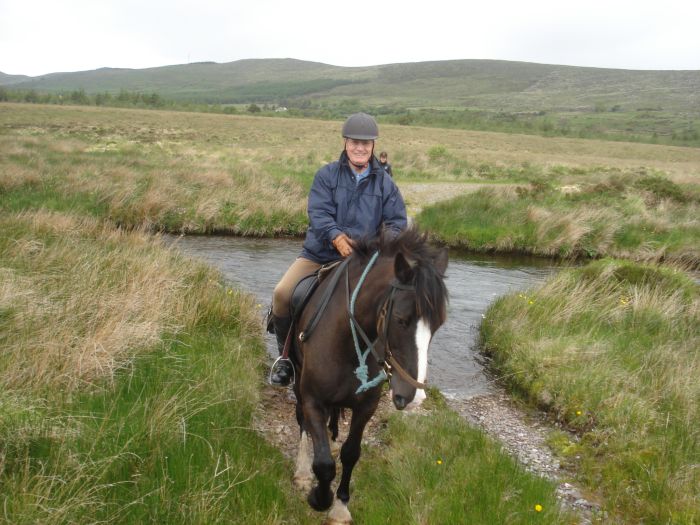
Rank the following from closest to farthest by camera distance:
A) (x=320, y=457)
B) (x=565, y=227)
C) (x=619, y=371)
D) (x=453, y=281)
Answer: (x=320, y=457)
(x=619, y=371)
(x=453, y=281)
(x=565, y=227)

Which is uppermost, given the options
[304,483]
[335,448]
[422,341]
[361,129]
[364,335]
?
[361,129]

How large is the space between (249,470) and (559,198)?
799 inches

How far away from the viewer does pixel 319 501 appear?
452 centimetres

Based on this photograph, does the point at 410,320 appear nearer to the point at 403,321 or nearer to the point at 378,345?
the point at 403,321

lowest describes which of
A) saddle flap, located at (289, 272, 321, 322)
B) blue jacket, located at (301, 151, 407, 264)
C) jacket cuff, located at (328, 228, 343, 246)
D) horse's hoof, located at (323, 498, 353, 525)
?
horse's hoof, located at (323, 498, 353, 525)

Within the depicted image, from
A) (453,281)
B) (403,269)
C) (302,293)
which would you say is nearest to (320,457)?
(302,293)

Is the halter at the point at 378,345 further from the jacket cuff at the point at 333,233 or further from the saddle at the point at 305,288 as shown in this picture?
the saddle at the point at 305,288

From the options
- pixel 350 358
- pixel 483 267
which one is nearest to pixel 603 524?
pixel 350 358

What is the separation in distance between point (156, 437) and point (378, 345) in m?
1.91

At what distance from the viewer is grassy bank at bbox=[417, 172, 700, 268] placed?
56.4 feet

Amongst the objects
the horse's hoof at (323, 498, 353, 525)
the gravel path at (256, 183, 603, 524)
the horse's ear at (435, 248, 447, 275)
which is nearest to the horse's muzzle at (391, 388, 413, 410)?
the horse's ear at (435, 248, 447, 275)

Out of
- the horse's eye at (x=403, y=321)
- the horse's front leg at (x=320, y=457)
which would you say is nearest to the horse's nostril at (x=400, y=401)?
the horse's eye at (x=403, y=321)

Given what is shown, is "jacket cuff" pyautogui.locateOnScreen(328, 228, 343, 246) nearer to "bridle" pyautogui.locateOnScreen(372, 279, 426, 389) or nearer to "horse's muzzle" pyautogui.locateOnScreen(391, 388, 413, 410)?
"bridle" pyautogui.locateOnScreen(372, 279, 426, 389)

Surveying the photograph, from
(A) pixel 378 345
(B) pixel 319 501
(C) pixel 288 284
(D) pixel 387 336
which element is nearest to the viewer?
(D) pixel 387 336
